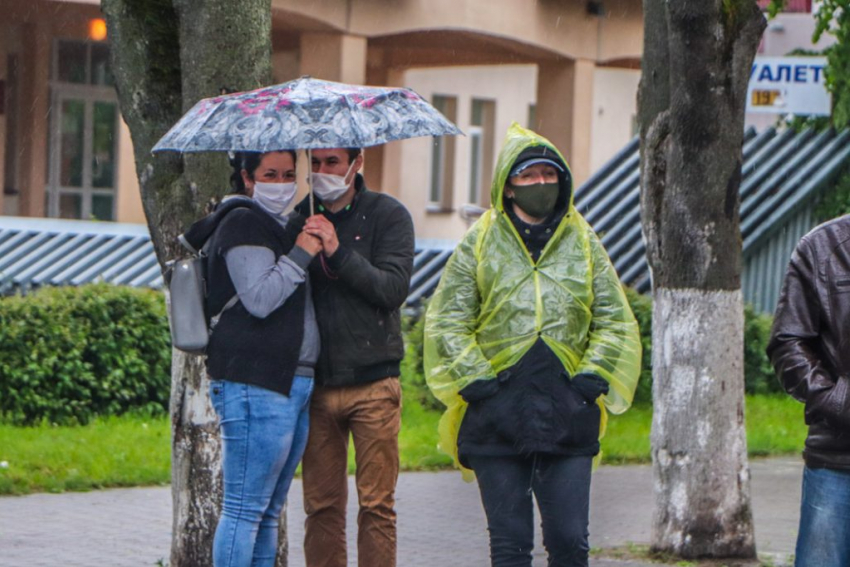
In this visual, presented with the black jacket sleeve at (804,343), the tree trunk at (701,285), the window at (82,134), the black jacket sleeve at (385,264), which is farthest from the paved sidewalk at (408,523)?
the window at (82,134)

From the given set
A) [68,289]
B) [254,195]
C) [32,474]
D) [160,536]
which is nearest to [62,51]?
[68,289]

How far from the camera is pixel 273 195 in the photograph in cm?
543

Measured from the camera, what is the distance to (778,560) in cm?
740

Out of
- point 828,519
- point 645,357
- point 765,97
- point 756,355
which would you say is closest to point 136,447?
point 645,357

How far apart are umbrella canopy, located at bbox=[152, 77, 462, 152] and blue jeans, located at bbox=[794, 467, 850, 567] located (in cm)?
182

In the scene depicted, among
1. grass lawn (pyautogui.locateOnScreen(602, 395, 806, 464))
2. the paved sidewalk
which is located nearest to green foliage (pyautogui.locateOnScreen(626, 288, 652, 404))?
grass lawn (pyautogui.locateOnScreen(602, 395, 806, 464))

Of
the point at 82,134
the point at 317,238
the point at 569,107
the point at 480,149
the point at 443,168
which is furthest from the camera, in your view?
the point at 480,149

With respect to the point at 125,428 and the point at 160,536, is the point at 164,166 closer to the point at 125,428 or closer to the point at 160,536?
the point at 160,536

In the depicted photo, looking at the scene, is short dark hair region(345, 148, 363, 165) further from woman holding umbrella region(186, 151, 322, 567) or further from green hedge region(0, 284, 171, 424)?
green hedge region(0, 284, 171, 424)

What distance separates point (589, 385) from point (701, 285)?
83.0 inches

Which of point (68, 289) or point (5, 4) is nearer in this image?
point (68, 289)

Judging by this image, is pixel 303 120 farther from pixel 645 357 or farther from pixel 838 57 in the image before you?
pixel 838 57

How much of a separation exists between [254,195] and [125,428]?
5.53m

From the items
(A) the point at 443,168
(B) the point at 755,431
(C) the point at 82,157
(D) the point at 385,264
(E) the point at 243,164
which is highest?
(A) the point at 443,168
